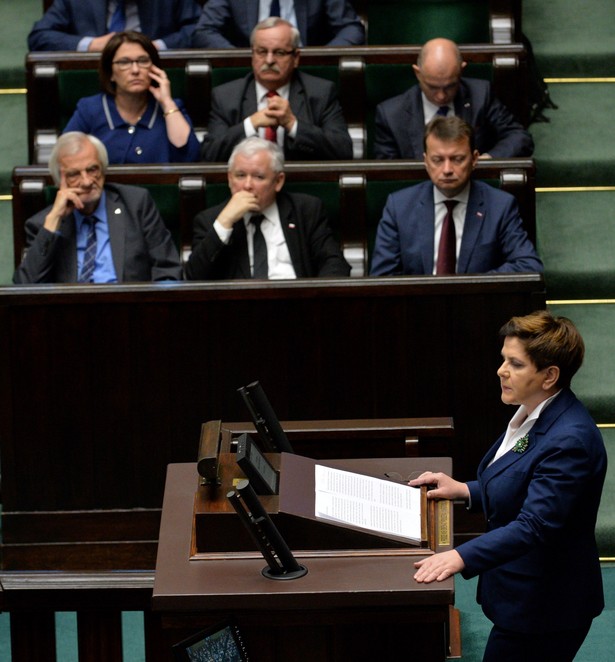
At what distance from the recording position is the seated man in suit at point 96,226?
324 centimetres

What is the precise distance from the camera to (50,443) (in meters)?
2.89

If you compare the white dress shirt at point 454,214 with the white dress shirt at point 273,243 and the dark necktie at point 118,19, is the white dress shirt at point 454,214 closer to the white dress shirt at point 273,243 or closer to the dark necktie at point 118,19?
the white dress shirt at point 273,243

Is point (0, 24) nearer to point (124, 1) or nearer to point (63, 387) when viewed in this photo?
point (124, 1)

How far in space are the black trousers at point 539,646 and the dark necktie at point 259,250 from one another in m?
1.45

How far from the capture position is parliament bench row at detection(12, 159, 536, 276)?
3.38 m

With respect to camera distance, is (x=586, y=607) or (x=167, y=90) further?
(x=167, y=90)

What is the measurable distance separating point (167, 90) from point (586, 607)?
2.17 metres

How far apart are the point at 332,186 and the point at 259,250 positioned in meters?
0.29

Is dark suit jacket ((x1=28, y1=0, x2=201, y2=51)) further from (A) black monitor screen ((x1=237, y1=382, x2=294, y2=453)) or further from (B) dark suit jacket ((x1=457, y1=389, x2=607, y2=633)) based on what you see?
(B) dark suit jacket ((x1=457, y1=389, x2=607, y2=633))

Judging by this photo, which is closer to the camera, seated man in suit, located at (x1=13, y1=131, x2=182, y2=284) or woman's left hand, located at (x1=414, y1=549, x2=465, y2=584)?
woman's left hand, located at (x1=414, y1=549, x2=465, y2=584)

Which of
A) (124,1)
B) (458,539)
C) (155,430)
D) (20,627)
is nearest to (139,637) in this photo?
(155,430)

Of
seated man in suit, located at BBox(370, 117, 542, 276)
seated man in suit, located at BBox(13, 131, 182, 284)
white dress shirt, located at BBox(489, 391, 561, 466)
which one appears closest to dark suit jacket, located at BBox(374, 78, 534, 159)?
seated man in suit, located at BBox(370, 117, 542, 276)

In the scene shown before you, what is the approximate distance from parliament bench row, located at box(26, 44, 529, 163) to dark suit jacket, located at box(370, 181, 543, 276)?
24.6 inches

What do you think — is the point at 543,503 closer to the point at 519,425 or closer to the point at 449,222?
the point at 519,425
